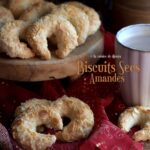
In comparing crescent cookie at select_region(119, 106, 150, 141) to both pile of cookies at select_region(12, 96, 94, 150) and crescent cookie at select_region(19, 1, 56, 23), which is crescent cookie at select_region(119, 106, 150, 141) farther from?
crescent cookie at select_region(19, 1, 56, 23)

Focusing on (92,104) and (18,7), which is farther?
(18,7)

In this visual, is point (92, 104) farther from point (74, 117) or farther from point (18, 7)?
point (18, 7)

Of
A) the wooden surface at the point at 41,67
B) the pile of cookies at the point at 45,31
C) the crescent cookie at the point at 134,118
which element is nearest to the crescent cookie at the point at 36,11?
the pile of cookies at the point at 45,31

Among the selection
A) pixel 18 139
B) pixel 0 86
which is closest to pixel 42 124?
pixel 18 139

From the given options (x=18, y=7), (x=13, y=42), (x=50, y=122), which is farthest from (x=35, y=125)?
(x=18, y=7)

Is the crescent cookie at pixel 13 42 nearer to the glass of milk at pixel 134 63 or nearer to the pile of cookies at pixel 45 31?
the pile of cookies at pixel 45 31

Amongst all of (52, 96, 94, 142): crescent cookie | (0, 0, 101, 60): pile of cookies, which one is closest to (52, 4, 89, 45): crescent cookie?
(0, 0, 101, 60): pile of cookies
